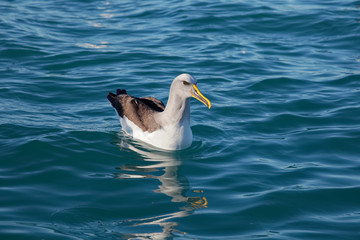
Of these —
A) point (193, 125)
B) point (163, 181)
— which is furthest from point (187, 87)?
point (193, 125)

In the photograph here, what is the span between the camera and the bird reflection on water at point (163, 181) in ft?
25.8

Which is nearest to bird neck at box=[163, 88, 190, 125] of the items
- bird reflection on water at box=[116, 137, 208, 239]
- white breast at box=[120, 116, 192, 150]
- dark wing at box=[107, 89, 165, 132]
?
white breast at box=[120, 116, 192, 150]

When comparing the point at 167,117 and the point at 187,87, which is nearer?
the point at 187,87

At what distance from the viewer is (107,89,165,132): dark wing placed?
1102 cm

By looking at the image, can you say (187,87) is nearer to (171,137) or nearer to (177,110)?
(177,110)

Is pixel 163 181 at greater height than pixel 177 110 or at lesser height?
lesser

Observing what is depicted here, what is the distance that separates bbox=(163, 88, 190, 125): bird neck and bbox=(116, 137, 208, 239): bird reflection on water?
2.23 ft

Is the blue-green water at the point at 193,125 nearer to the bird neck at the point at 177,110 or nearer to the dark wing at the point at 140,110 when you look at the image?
the dark wing at the point at 140,110

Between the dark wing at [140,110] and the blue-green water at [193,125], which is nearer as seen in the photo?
the blue-green water at [193,125]

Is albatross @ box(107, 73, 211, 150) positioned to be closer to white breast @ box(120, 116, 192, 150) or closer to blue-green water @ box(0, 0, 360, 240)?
white breast @ box(120, 116, 192, 150)

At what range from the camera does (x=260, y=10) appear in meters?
21.3

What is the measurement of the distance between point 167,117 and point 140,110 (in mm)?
879

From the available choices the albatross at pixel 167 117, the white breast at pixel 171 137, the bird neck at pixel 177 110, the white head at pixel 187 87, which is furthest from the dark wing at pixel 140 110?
the white head at pixel 187 87

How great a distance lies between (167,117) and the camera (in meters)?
10.6
